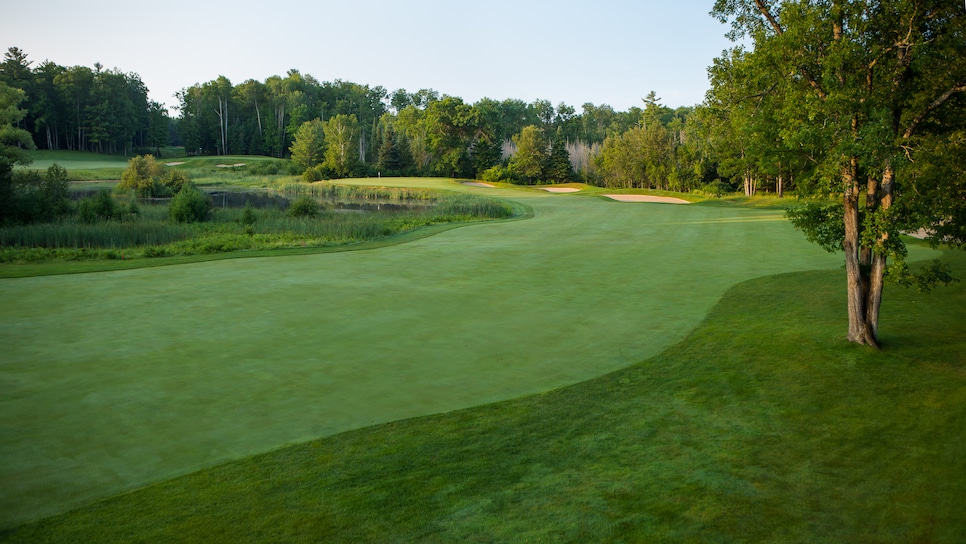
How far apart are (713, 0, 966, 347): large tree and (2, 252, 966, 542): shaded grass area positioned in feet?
5.52

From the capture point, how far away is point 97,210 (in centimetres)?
2702

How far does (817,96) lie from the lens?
7.96m

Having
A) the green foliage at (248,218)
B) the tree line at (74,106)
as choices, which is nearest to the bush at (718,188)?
the green foliage at (248,218)

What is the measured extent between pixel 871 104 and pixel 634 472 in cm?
530

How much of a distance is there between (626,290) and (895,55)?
615cm

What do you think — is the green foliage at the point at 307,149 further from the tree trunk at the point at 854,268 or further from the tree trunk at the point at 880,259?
the tree trunk at the point at 880,259

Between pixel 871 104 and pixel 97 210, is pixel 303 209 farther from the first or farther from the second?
pixel 871 104

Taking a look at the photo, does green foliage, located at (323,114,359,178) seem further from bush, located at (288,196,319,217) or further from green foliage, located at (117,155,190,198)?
bush, located at (288,196,319,217)

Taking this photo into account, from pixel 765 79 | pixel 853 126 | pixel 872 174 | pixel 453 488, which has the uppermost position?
pixel 765 79

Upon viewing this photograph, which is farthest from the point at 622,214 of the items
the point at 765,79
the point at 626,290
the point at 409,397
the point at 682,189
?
the point at 682,189

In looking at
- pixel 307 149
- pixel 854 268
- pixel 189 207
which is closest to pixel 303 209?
pixel 189 207

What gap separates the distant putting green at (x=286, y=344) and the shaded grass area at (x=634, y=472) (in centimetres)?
49

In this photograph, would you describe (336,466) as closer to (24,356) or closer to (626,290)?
(24,356)

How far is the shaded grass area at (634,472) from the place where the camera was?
439 cm
